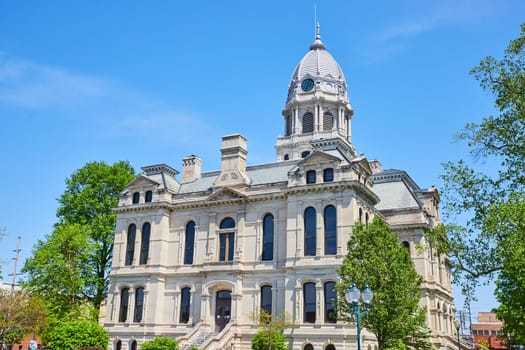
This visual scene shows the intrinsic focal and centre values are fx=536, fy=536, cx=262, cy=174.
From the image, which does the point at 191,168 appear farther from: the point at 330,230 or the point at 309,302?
the point at 309,302

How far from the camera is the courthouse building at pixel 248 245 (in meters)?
39.4

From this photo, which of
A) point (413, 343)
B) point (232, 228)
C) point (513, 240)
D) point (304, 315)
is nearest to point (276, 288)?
point (304, 315)

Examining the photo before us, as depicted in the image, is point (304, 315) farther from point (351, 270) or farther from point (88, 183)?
point (88, 183)

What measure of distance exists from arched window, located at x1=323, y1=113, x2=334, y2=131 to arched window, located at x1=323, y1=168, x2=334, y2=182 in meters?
24.5

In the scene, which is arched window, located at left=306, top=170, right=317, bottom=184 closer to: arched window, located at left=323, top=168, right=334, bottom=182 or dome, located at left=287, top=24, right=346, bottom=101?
arched window, located at left=323, top=168, right=334, bottom=182

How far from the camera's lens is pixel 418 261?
155 ft

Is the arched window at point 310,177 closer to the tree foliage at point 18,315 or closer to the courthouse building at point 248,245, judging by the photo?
the courthouse building at point 248,245

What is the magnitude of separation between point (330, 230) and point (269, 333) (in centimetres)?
883

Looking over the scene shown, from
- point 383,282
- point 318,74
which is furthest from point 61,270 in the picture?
point 318,74

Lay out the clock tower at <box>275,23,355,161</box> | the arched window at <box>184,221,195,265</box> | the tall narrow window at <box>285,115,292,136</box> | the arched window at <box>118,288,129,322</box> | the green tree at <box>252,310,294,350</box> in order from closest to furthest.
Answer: the green tree at <box>252,310,294,350</box> → the arched window at <box>184,221,195,265</box> → the arched window at <box>118,288,129,322</box> → the clock tower at <box>275,23,355,161</box> → the tall narrow window at <box>285,115,292,136</box>

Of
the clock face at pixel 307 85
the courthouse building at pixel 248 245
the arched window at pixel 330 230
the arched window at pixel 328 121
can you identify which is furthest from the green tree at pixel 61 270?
the clock face at pixel 307 85

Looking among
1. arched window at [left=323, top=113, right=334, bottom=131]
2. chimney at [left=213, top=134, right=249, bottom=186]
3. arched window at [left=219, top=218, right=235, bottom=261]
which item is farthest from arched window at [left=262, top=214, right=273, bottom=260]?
arched window at [left=323, top=113, right=334, bottom=131]

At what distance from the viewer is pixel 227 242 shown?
146 ft

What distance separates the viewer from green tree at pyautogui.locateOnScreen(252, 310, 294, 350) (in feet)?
120
